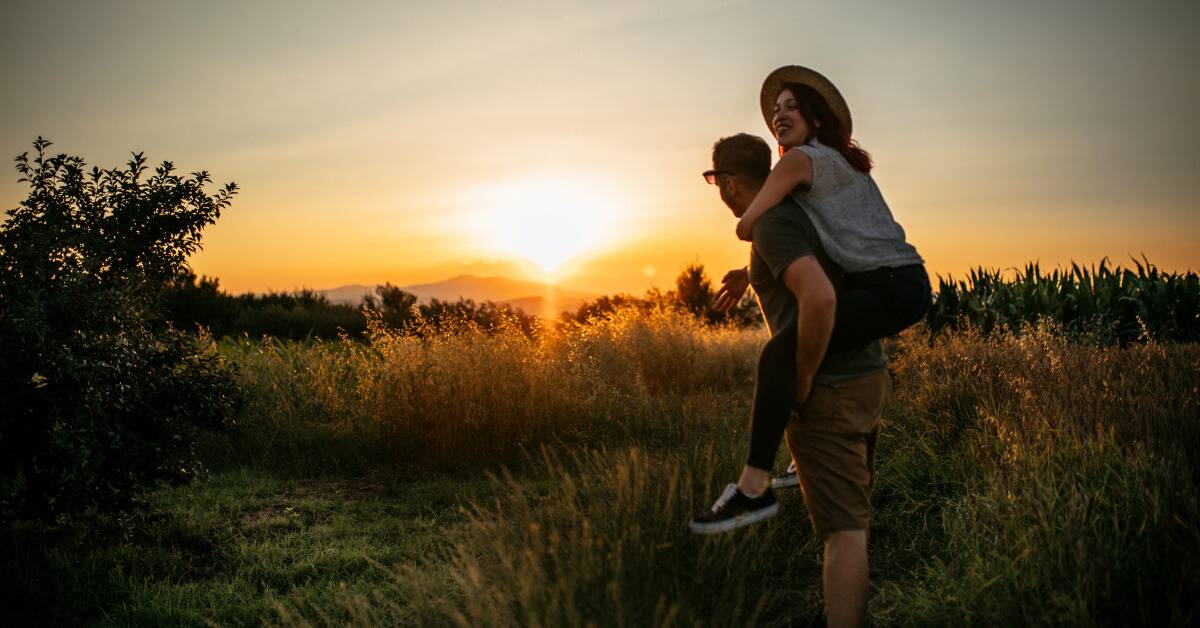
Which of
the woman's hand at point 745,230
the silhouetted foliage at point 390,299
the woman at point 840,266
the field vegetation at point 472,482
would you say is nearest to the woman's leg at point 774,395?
the woman at point 840,266

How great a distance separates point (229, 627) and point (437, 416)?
11.0ft

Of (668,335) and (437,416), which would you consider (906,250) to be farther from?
(668,335)

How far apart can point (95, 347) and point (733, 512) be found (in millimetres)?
3832

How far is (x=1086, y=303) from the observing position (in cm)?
1129

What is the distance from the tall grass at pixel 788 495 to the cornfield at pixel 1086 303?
3819 millimetres

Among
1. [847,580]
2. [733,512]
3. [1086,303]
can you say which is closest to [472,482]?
[733,512]

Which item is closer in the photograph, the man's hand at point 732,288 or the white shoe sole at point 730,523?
the white shoe sole at point 730,523

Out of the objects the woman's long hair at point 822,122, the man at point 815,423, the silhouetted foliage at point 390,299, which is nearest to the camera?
the man at point 815,423

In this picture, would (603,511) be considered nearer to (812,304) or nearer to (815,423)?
(815,423)

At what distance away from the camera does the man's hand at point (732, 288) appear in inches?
137

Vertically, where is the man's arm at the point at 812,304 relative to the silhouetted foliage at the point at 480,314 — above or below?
below

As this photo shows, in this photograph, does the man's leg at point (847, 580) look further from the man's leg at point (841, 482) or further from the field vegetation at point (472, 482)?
the field vegetation at point (472, 482)

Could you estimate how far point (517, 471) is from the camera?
680cm

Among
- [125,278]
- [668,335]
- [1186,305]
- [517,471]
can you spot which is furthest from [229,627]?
[1186,305]
